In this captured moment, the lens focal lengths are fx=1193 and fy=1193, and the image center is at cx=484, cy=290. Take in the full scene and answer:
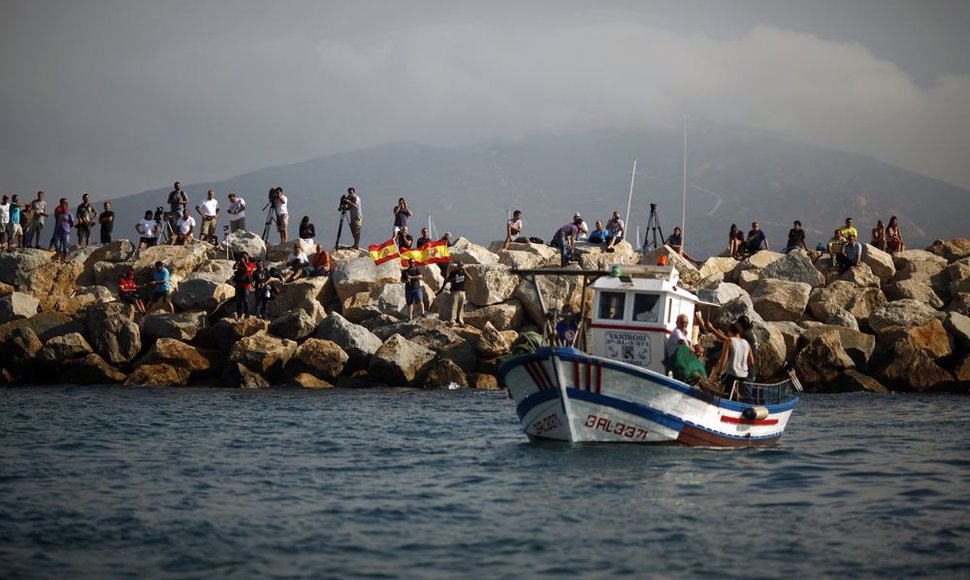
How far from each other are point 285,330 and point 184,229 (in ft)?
35.8

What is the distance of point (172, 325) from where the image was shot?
119ft

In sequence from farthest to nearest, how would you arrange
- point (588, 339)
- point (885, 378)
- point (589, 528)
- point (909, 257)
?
point (909, 257) < point (885, 378) < point (588, 339) < point (589, 528)

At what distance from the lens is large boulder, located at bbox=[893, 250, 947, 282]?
41.1m

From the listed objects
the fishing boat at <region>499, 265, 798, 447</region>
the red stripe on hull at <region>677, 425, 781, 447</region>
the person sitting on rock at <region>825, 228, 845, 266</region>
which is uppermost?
the person sitting on rock at <region>825, 228, 845, 266</region>

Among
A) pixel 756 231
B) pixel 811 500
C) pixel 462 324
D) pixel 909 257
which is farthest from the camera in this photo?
pixel 756 231

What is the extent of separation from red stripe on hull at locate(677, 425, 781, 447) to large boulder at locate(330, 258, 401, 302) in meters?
17.7

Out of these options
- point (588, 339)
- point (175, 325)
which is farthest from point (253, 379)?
point (588, 339)

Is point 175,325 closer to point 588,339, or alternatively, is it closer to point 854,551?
point 588,339

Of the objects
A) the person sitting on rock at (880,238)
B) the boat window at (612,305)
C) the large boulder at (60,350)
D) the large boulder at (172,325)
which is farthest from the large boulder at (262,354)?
the person sitting on rock at (880,238)

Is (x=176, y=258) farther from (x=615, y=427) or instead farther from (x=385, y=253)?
(x=615, y=427)

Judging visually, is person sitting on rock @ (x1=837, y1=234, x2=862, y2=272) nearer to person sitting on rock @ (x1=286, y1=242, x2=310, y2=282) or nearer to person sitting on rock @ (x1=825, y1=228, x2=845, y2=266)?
person sitting on rock @ (x1=825, y1=228, x2=845, y2=266)

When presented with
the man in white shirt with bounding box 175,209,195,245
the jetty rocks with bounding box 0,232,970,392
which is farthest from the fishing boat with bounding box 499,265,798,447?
the man in white shirt with bounding box 175,209,195,245

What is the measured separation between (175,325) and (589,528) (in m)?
22.6

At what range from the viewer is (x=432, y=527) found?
1664 centimetres
